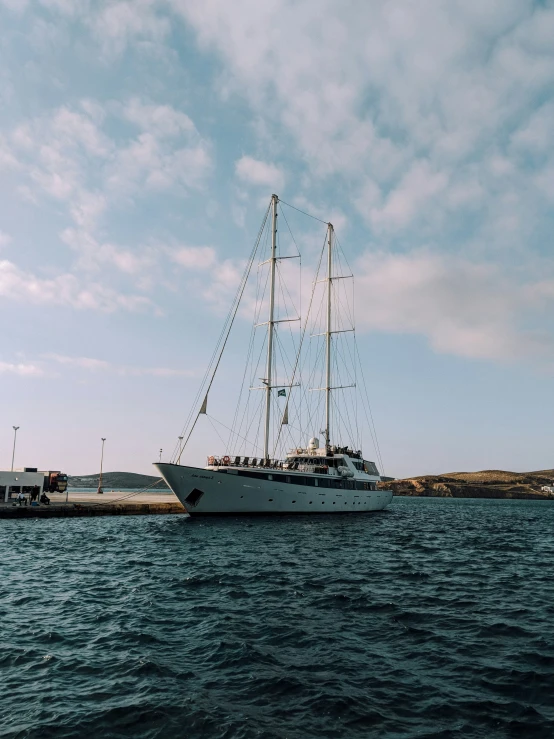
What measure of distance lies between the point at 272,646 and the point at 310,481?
39050mm

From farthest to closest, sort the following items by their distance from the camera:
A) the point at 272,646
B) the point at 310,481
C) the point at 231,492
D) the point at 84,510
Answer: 1. the point at 310,481
2. the point at 84,510
3. the point at 231,492
4. the point at 272,646

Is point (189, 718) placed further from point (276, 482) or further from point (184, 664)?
point (276, 482)

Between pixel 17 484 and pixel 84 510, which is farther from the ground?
pixel 17 484

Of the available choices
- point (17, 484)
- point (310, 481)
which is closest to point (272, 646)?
point (310, 481)

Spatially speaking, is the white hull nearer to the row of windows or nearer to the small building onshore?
the row of windows

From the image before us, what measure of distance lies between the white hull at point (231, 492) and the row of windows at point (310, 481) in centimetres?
36

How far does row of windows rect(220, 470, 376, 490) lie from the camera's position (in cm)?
4596

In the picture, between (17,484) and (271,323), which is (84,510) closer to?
(17,484)

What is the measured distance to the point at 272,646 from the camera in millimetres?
12516

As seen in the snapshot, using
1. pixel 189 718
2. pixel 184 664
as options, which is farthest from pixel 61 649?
pixel 189 718

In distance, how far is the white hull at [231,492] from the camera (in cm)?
4359

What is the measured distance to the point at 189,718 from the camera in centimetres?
878

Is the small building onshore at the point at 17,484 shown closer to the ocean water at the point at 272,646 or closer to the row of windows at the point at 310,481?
the row of windows at the point at 310,481

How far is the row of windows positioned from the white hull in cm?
36
